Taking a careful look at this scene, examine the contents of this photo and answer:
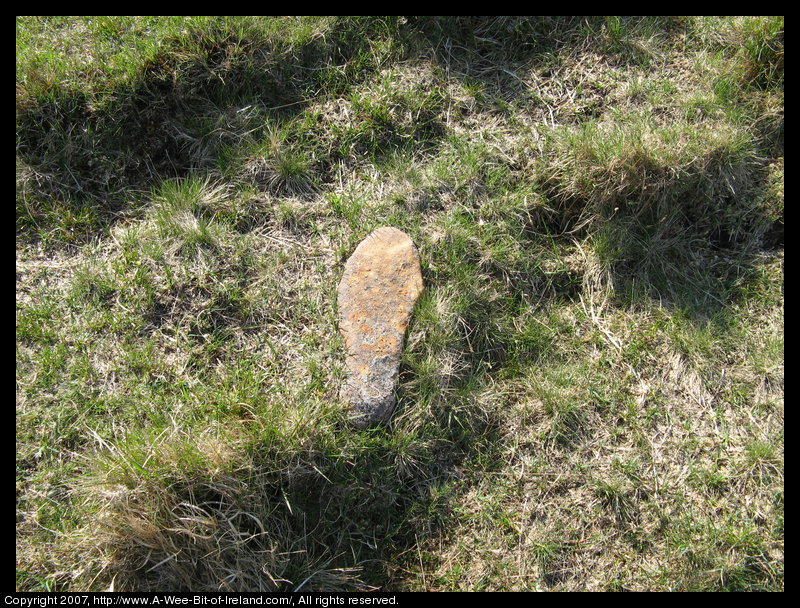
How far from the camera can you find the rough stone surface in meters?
2.70

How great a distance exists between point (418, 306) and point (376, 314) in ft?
0.74

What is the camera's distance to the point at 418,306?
2895mm

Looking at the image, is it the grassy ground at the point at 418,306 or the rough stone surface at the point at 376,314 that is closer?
the grassy ground at the point at 418,306

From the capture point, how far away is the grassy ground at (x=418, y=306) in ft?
8.52

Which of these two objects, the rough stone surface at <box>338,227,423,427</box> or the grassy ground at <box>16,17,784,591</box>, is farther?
the rough stone surface at <box>338,227,423,427</box>

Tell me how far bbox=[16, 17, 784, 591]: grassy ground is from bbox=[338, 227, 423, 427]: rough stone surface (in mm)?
95

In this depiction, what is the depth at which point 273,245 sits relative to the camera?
313 cm

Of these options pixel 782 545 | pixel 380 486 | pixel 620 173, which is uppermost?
pixel 620 173

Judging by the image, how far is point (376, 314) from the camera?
9.32ft

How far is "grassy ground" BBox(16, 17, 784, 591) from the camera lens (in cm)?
260

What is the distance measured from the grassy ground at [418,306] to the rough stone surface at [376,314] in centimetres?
9

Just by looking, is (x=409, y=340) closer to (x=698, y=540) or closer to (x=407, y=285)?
(x=407, y=285)

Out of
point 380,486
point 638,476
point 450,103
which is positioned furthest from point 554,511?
point 450,103
